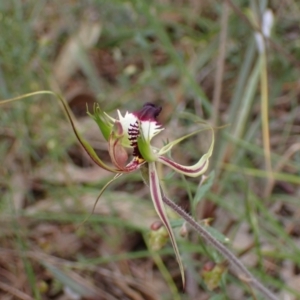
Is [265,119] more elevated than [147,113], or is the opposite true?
[265,119]

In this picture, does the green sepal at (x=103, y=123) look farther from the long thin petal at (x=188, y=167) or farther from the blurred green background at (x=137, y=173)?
the blurred green background at (x=137, y=173)

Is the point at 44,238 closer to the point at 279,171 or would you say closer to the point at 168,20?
the point at 279,171

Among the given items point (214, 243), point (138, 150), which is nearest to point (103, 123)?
Answer: point (138, 150)

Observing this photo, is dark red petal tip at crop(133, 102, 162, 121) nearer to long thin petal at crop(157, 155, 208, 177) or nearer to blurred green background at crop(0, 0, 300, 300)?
long thin petal at crop(157, 155, 208, 177)

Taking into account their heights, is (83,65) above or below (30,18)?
below

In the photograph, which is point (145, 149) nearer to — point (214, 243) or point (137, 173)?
point (214, 243)

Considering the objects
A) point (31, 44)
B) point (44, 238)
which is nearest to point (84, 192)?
point (44, 238)
